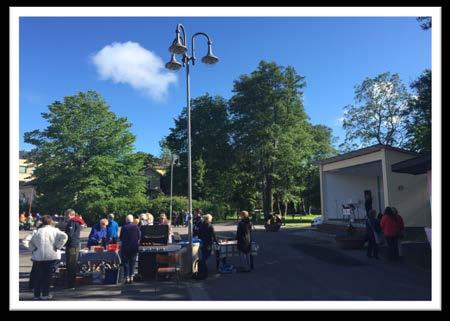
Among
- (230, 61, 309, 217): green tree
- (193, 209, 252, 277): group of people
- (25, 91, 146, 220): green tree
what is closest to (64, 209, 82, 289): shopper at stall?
(193, 209, 252, 277): group of people

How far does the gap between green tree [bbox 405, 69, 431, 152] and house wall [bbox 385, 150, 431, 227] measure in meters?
9.96

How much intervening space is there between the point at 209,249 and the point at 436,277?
5191 mm

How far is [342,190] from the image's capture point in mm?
28281

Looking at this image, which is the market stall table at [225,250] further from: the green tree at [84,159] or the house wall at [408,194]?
the green tree at [84,159]

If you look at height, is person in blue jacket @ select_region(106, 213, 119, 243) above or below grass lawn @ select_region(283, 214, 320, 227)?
above

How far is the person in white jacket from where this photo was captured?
828cm

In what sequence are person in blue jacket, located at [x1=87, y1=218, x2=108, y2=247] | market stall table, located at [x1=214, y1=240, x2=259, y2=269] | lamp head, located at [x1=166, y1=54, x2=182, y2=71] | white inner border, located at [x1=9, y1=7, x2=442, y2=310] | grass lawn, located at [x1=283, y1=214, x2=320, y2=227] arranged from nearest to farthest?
white inner border, located at [x1=9, y1=7, x2=442, y2=310] < lamp head, located at [x1=166, y1=54, x2=182, y2=71] < market stall table, located at [x1=214, y1=240, x2=259, y2=269] < person in blue jacket, located at [x1=87, y1=218, x2=108, y2=247] < grass lawn, located at [x1=283, y1=214, x2=320, y2=227]

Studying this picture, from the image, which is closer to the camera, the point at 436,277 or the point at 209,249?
the point at 436,277

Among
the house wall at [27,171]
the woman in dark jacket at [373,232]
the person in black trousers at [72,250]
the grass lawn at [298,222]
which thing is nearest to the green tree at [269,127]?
the grass lawn at [298,222]

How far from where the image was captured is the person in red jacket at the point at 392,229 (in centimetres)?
1263

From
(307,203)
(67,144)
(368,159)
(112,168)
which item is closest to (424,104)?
(368,159)

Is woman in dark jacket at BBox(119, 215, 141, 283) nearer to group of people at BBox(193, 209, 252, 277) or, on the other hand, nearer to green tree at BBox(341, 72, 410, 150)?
group of people at BBox(193, 209, 252, 277)
